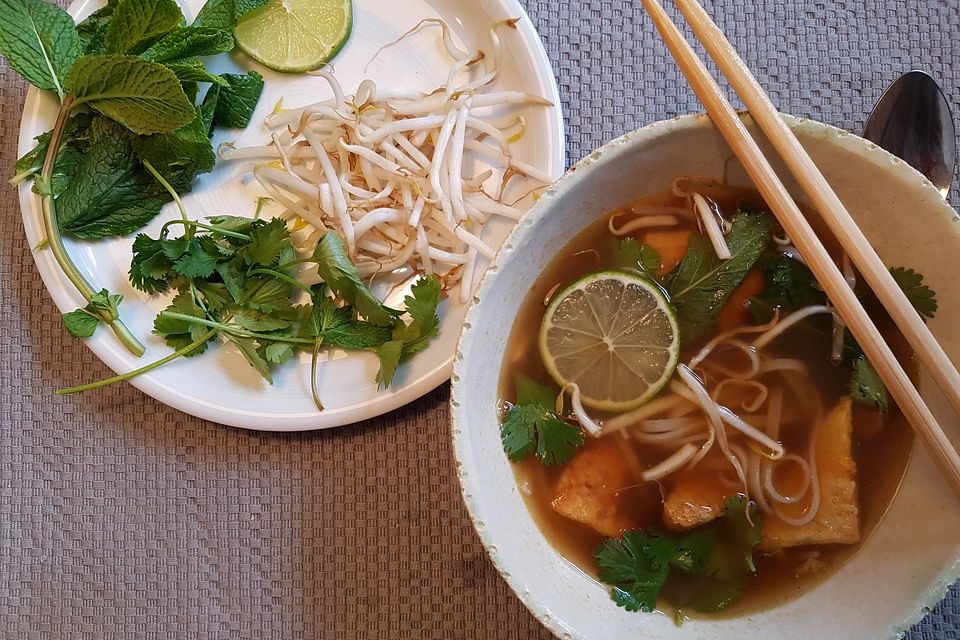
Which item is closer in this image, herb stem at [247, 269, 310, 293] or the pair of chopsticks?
the pair of chopsticks

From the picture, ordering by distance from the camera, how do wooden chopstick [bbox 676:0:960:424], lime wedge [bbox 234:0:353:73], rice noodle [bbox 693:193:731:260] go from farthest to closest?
lime wedge [bbox 234:0:353:73] < rice noodle [bbox 693:193:731:260] < wooden chopstick [bbox 676:0:960:424]

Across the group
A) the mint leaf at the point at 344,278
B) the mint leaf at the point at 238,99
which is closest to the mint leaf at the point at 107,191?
Answer: the mint leaf at the point at 238,99

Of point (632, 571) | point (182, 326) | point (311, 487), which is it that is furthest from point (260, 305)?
point (632, 571)

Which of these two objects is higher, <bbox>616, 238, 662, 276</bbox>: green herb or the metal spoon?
the metal spoon

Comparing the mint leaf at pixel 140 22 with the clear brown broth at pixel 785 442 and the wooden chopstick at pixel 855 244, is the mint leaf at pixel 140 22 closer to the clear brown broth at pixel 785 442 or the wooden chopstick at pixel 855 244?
the clear brown broth at pixel 785 442

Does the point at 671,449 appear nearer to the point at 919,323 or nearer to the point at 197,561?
the point at 919,323

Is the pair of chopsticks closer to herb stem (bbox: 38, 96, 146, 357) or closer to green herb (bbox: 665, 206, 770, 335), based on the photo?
green herb (bbox: 665, 206, 770, 335)

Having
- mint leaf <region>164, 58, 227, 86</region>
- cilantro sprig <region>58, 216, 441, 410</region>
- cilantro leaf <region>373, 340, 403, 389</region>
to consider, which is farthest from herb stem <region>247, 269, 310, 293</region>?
mint leaf <region>164, 58, 227, 86</region>
